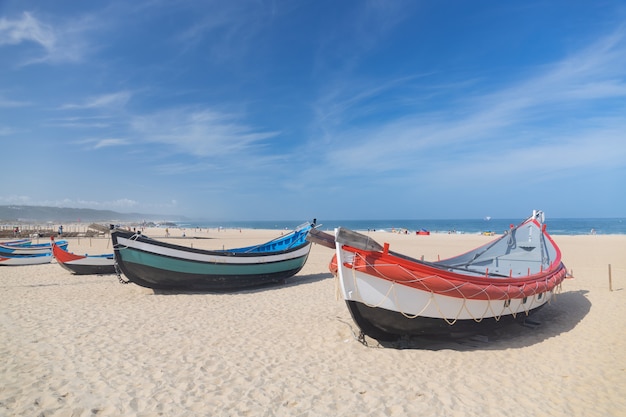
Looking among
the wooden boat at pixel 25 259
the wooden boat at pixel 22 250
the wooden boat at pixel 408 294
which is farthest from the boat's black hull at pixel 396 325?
the wooden boat at pixel 25 259

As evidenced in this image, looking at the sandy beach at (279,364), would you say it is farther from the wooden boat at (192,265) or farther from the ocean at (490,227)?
the ocean at (490,227)

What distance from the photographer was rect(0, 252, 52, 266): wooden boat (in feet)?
55.2

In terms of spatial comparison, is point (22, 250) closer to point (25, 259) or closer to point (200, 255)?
point (25, 259)

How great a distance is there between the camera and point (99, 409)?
3838mm

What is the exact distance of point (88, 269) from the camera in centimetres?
1421

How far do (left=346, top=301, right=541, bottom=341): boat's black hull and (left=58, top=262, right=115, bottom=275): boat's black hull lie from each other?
1279 cm

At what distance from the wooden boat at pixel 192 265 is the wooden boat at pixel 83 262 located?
4.94m

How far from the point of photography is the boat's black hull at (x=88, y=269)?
13945 millimetres

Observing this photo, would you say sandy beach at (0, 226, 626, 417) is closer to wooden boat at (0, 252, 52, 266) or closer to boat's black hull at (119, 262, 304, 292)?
boat's black hull at (119, 262, 304, 292)

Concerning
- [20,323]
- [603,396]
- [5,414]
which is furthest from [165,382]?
[603,396]

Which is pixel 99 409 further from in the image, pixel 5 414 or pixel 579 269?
pixel 579 269

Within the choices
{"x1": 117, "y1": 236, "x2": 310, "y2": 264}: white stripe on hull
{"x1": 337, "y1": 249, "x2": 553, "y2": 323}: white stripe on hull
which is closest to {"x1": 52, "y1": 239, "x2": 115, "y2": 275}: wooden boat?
{"x1": 117, "y1": 236, "x2": 310, "y2": 264}: white stripe on hull

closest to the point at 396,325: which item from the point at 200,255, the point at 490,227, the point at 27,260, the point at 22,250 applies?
the point at 200,255

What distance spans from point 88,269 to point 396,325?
44.3ft
